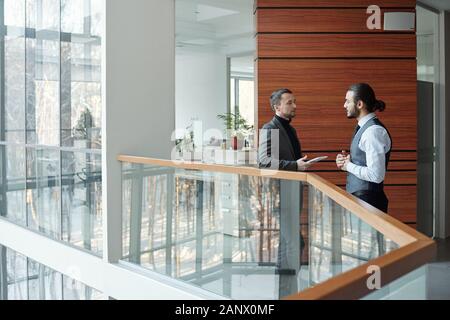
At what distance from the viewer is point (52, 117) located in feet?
23.9

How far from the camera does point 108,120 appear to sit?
5.29 meters

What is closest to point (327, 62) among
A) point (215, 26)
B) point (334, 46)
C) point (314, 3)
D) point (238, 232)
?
point (334, 46)

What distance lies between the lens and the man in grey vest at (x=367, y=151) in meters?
3.71

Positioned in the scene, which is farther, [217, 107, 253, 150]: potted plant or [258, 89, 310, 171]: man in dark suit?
[217, 107, 253, 150]: potted plant

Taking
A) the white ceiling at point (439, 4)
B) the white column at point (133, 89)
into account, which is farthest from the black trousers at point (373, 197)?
the white ceiling at point (439, 4)

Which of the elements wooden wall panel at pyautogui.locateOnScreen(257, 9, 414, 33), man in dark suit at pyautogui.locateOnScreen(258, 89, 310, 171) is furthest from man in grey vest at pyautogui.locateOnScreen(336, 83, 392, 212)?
wooden wall panel at pyautogui.locateOnScreen(257, 9, 414, 33)

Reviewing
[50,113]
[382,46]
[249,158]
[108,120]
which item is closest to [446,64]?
[382,46]

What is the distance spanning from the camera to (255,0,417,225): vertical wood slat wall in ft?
20.1

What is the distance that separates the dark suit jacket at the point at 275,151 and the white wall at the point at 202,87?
36.1ft

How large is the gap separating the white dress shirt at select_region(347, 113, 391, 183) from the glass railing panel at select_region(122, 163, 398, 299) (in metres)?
0.54

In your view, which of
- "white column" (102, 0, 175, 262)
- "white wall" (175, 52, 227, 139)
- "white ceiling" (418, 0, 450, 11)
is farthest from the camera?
"white wall" (175, 52, 227, 139)

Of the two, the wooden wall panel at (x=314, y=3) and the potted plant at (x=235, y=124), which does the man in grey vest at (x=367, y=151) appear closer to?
the wooden wall panel at (x=314, y=3)

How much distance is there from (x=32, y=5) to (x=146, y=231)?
15.2 feet

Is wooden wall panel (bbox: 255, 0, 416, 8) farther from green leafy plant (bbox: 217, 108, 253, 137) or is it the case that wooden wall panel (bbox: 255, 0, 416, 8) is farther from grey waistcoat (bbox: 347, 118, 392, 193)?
green leafy plant (bbox: 217, 108, 253, 137)
